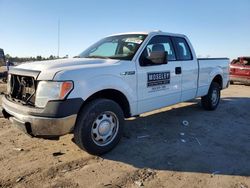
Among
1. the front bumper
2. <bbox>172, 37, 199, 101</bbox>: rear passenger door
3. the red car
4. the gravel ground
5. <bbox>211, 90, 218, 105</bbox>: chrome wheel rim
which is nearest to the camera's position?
the gravel ground

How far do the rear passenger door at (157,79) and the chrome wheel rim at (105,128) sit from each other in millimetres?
716

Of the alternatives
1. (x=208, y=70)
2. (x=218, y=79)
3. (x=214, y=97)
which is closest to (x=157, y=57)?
(x=208, y=70)

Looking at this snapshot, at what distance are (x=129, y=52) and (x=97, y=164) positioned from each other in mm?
2067

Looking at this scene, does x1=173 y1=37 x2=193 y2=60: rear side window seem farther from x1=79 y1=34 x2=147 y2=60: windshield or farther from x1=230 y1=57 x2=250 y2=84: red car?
x1=230 y1=57 x2=250 y2=84: red car

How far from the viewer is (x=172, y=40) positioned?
614 centimetres

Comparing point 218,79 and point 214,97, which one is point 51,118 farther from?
point 218,79

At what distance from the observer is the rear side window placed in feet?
20.3

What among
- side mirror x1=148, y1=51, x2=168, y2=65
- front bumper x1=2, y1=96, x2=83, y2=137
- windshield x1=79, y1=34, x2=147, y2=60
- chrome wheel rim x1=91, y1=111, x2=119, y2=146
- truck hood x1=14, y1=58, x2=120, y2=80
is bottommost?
chrome wheel rim x1=91, y1=111, x2=119, y2=146

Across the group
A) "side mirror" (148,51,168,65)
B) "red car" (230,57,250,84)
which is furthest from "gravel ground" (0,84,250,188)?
"red car" (230,57,250,84)

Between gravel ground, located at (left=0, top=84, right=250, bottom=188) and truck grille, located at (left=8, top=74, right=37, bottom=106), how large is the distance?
859 millimetres

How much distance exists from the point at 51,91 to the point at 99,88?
0.73m

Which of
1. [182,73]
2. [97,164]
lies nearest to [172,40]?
[182,73]

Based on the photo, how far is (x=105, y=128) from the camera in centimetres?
438

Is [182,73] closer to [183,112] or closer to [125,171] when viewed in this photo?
[183,112]
